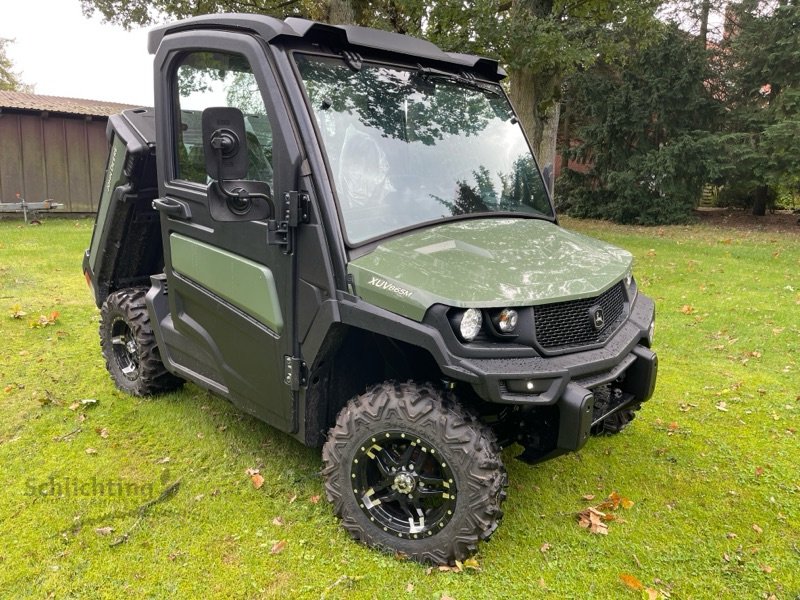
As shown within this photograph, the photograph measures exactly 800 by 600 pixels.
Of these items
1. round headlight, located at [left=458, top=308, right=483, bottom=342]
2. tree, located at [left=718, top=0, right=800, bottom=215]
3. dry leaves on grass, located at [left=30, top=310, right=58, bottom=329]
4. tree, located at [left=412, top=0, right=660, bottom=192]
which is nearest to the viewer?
round headlight, located at [left=458, top=308, right=483, bottom=342]

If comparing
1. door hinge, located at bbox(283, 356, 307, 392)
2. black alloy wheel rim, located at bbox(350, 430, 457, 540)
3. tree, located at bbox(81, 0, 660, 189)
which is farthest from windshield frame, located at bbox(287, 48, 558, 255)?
tree, located at bbox(81, 0, 660, 189)

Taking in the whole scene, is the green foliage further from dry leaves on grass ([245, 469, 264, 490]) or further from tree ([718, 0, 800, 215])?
dry leaves on grass ([245, 469, 264, 490])

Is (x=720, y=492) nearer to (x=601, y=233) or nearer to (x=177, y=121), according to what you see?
(x=177, y=121)

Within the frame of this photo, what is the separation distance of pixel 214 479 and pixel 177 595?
945 millimetres

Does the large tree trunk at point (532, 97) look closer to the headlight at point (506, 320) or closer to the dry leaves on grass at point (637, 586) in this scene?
the headlight at point (506, 320)

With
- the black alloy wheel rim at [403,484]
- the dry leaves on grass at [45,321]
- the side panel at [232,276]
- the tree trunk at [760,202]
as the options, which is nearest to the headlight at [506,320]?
the black alloy wheel rim at [403,484]

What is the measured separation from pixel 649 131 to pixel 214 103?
17.4 m

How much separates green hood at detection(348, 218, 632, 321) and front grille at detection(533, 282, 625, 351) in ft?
0.19

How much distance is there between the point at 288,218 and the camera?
2844 millimetres

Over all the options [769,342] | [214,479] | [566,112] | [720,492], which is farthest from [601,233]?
[214,479]

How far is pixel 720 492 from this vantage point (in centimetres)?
358

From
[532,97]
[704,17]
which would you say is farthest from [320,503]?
[704,17]

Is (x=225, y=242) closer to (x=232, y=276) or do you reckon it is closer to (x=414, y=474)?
(x=232, y=276)

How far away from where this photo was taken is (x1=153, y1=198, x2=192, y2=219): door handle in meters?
3.48
